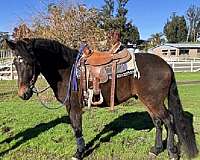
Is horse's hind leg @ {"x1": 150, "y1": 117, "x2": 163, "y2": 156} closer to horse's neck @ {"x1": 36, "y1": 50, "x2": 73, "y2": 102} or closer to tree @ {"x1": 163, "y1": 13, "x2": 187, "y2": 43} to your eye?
horse's neck @ {"x1": 36, "y1": 50, "x2": 73, "y2": 102}

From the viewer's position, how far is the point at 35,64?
5527mm

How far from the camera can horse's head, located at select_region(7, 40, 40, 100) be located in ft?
17.4

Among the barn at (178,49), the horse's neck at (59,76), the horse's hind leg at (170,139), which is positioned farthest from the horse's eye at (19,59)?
the barn at (178,49)

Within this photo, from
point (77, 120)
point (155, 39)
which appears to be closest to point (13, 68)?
point (77, 120)

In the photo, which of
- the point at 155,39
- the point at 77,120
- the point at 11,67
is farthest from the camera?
the point at 155,39

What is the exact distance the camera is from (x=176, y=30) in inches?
3851

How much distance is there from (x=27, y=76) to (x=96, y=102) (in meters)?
1.40

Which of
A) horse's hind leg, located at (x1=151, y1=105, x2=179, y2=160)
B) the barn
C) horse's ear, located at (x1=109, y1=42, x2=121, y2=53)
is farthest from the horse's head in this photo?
the barn

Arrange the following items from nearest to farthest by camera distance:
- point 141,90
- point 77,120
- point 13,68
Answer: point 77,120 < point 141,90 < point 13,68

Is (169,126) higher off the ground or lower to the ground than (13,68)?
lower

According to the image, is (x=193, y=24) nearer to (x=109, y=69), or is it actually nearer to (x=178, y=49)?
(x=178, y=49)

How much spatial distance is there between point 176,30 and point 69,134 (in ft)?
308

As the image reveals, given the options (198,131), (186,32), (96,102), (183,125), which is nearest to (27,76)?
(96,102)

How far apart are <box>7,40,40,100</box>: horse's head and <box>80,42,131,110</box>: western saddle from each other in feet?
3.13
